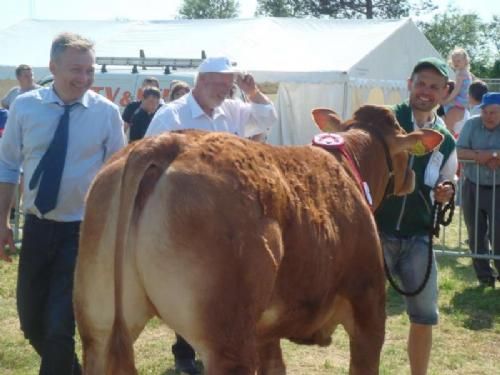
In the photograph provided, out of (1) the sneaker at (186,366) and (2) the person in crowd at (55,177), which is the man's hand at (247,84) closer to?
(2) the person in crowd at (55,177)

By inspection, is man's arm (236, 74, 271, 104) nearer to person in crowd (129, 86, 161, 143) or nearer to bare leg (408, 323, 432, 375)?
bare leg (408, 323, 432, 375)

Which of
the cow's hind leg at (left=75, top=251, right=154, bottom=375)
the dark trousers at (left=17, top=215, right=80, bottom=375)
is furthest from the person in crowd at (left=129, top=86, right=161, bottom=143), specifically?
the cow's hind leg at (left=75, top=251, right=154, bottom=375)

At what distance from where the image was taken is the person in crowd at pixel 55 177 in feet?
13.9

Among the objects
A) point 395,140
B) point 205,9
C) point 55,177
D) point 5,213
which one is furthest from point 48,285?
point 205,9

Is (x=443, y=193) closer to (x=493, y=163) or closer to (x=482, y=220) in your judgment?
(x=493, y=163)

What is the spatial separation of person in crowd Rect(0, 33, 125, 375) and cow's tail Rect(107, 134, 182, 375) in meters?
1.24

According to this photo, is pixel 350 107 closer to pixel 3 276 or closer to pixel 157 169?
pixel 3 276

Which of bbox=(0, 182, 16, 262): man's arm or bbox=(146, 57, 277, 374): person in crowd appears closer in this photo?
bbox=(0, 182, 16, 262): man's arm

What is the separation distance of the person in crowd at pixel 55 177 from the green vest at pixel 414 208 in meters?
1.68

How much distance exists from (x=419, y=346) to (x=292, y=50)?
13663 millimetres

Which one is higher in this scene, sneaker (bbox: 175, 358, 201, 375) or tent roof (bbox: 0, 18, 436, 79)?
tent roof (bbox: 0, 18, 436, 79)

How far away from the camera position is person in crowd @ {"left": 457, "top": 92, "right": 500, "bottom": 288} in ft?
27.4

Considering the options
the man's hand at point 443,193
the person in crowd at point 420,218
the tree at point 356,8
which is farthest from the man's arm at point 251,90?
the tree at point 356,8

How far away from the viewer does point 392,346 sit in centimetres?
633
